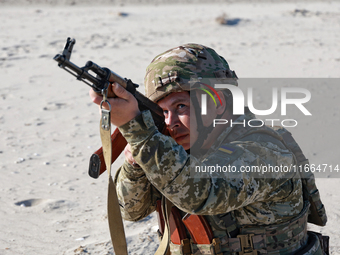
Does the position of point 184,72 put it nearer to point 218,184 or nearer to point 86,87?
point 218,184

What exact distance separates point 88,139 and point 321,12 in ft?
42.8

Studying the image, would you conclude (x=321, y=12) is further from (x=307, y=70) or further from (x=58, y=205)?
(x=58, y=205)

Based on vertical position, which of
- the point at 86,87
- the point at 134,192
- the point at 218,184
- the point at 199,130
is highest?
the point at 199,130

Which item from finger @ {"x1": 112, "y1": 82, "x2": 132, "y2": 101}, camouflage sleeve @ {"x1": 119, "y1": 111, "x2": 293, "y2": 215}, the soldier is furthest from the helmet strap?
finger @ {"x1": 112, "y1": 82, "x2": 132, "y2": 101}

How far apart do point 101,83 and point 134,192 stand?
931 mm

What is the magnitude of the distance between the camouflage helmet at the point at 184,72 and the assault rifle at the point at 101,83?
338mm

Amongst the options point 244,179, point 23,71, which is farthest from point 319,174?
point 23,71

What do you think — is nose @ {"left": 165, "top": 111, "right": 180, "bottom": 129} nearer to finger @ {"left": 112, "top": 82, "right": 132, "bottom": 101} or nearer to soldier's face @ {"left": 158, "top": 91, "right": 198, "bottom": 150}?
soldier's face @ {"left": 158, "top": 91, "right": 198, "bottom": 150}

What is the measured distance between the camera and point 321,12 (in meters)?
16.9

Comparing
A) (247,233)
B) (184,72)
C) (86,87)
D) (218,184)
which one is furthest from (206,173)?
(86,87)

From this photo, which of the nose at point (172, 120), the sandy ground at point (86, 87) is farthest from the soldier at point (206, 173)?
the sandy ground at point (86, 87)

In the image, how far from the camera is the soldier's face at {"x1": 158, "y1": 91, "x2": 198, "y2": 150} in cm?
262

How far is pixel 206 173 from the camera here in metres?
2.10

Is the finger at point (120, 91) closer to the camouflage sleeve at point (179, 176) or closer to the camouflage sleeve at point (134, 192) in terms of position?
the camouflage sleeve at point (179, 176)
